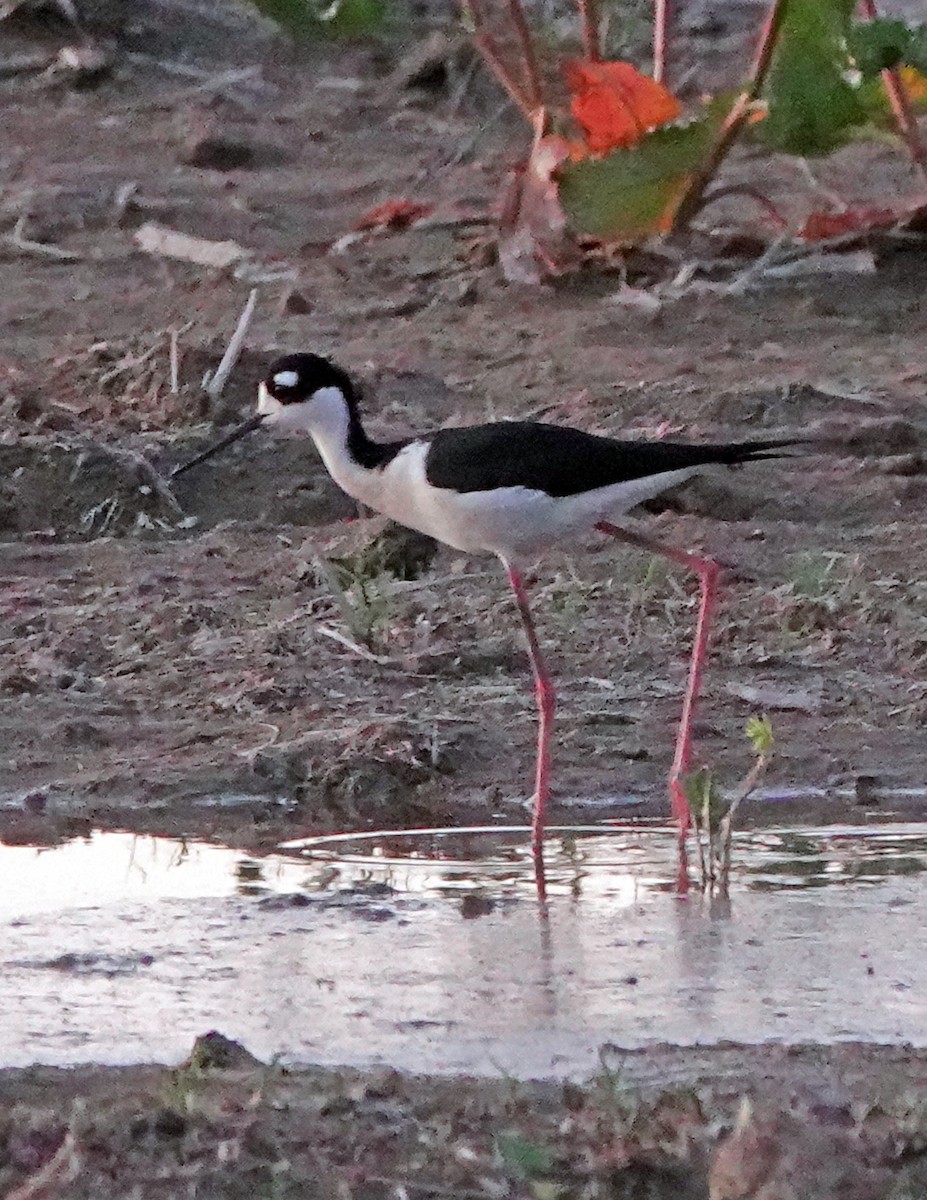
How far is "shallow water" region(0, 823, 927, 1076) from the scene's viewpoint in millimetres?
3705

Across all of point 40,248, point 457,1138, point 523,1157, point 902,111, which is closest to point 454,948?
point 457,1138

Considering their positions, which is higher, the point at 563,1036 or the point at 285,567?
the point at 563,1036

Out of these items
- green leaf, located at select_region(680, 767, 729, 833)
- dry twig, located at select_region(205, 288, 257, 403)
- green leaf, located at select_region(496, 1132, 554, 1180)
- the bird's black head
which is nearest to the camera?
green leaf, located at select_region(496, 1132, 554, 1180)

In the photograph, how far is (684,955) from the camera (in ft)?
13.6

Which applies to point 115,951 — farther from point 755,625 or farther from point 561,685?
point 755,625

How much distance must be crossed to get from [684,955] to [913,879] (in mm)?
579

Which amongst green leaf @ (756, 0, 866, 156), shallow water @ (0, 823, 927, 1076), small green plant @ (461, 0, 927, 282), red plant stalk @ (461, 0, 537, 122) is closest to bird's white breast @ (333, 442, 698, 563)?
shallow water @ (0, 823, 927, 1076)

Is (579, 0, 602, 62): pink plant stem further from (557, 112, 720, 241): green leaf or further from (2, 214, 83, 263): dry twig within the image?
(2, 214, 83, 263): dry twig

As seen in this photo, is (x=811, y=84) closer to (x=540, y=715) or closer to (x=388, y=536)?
(x=388, y=536)

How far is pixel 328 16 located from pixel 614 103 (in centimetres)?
85

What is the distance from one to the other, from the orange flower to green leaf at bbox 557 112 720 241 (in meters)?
0.05

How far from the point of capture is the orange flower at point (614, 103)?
23.8ft

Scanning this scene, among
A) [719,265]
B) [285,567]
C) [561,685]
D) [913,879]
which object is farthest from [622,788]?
[719,265]

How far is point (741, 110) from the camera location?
717cm
